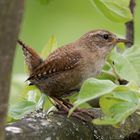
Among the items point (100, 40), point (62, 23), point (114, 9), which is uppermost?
point (114, 9)

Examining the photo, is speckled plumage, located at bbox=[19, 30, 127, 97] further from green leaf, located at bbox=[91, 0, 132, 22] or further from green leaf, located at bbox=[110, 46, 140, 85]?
green leaf, located at bbox=[91, 0, 132, 22]

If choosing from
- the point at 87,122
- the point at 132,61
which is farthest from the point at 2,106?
the point at 132,61

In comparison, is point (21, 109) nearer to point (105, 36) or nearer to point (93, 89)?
point (93, 89)

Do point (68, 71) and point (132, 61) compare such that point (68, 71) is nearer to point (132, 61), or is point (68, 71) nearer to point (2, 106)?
point (132, 61)

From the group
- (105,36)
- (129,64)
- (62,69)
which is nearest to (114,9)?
(129,64)

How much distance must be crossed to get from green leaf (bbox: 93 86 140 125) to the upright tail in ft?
2.54

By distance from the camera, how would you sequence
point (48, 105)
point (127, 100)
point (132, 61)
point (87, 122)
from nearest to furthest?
1. point (127, 100)
2. point (87, 122)
3. point (132, 61)
4. point (48, 105)

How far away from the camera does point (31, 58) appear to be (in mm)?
1822

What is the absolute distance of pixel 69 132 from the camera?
3.82ft

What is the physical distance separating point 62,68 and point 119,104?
3.05 ft

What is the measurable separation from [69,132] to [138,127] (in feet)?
1.13

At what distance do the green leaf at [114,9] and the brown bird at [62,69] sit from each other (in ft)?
1.31

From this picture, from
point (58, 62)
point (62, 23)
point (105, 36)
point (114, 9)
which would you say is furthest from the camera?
point (62, 23)

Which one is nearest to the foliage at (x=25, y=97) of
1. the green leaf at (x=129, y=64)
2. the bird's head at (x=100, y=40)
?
the green leaf at (x=129, y=64)
